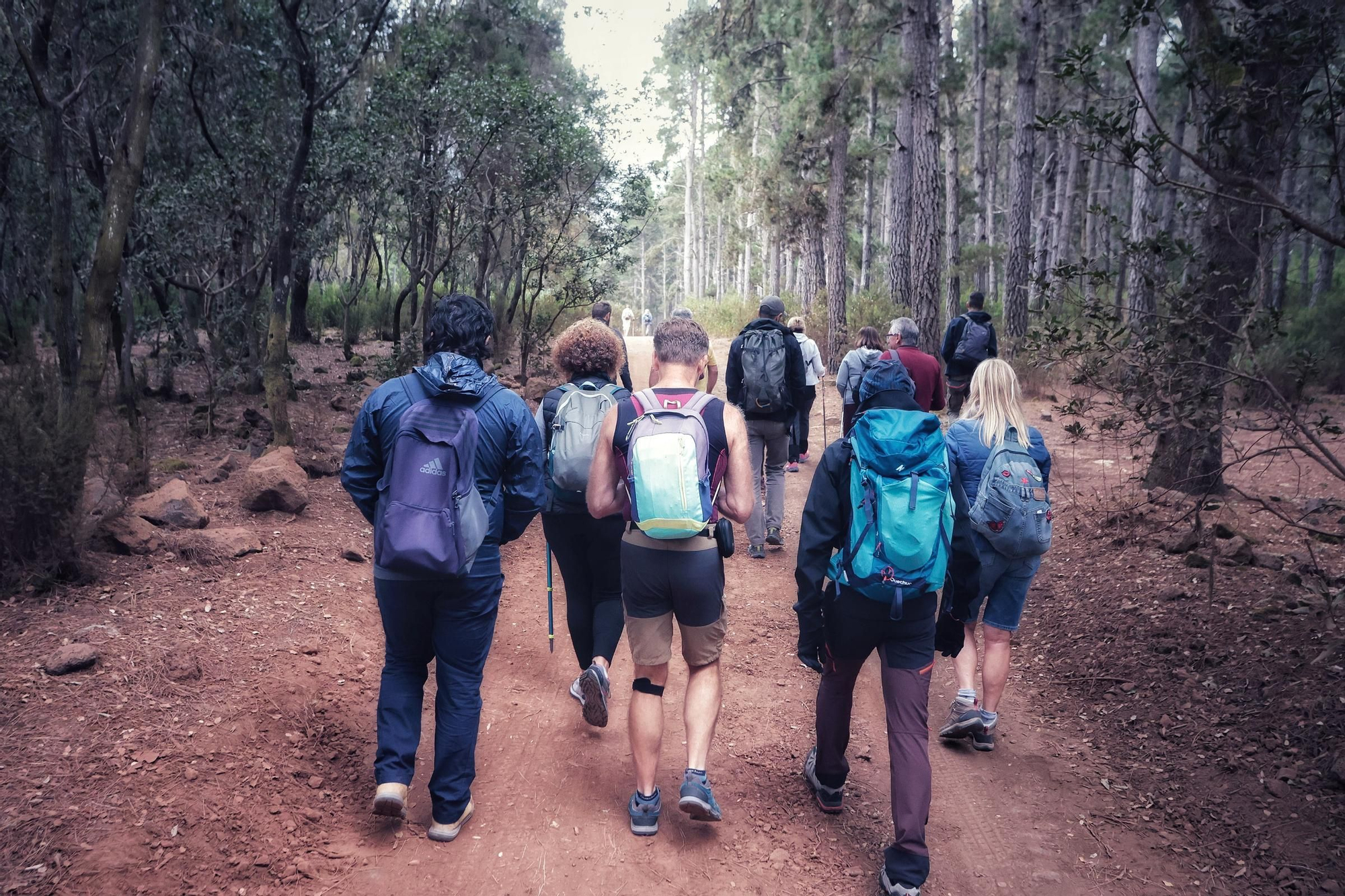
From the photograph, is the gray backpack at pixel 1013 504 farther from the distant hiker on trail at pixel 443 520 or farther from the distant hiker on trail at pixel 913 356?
the distant hiker on trail at pixel 913 356

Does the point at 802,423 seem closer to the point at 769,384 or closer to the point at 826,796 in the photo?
the point at 769,384

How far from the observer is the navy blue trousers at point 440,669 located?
342 centimetres

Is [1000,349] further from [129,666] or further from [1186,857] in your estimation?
[129,666]

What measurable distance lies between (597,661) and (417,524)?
1.73 meters

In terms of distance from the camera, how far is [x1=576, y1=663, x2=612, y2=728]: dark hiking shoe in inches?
173

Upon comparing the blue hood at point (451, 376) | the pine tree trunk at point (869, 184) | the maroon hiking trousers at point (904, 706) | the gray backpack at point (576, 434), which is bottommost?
the maroon hiking trousers at point (904, 706)

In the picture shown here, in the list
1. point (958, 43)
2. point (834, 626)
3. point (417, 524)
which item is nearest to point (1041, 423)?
point (834, 626)

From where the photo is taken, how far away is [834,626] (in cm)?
356

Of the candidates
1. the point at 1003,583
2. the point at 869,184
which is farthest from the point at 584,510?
the point at 869,184

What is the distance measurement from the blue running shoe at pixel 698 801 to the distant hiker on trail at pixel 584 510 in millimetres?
920

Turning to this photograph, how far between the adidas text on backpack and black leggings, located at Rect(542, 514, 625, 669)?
3.56 feet

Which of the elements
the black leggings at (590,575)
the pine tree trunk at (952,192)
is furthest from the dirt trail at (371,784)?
the pine tree trunk at (952,192)

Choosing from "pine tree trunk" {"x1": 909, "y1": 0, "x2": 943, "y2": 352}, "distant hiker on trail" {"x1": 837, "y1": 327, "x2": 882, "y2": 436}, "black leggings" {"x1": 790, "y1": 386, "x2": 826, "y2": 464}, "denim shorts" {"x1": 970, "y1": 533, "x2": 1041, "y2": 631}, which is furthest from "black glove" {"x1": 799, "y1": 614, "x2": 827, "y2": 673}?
"pine tree trunk" {"x1": 909, "y1": 0, "x2": 943, "y2": 352}

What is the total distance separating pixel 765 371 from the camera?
7.14 m
